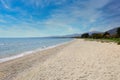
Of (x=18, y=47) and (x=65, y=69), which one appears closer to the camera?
(x=65, y=69)

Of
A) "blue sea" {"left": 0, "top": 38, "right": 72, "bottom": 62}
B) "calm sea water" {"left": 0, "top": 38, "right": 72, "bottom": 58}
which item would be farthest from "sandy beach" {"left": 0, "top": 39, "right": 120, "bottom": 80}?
"calm sea water" {"left": 0, "top": 38, "right": 72, "bottom": 58}

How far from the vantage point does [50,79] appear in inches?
229

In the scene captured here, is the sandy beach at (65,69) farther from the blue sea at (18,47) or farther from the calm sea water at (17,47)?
the calm sea water at (17,47)

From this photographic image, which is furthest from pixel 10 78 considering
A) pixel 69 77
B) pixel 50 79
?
pixel 69 77

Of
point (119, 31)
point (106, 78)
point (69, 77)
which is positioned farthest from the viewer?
point (119, 31)

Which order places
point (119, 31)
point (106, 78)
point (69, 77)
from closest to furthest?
point (106, 78)
point (69, 77)
point (119, 31)

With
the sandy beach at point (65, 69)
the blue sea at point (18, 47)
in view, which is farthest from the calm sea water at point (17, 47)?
the sandy beach at point (65, 69)

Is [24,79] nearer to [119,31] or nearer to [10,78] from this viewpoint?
[10,78]

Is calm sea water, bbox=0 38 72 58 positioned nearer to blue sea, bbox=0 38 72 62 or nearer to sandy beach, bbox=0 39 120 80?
blue sea, bbox=0 38 72 62

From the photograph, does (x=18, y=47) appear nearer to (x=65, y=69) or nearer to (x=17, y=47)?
(x=17, y=47)

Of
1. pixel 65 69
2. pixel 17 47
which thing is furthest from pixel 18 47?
pixel 65 69

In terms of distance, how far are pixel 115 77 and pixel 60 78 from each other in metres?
2.30

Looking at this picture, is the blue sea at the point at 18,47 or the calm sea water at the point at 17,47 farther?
the calm sea water at the point at 17,47

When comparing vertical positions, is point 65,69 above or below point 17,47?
above
